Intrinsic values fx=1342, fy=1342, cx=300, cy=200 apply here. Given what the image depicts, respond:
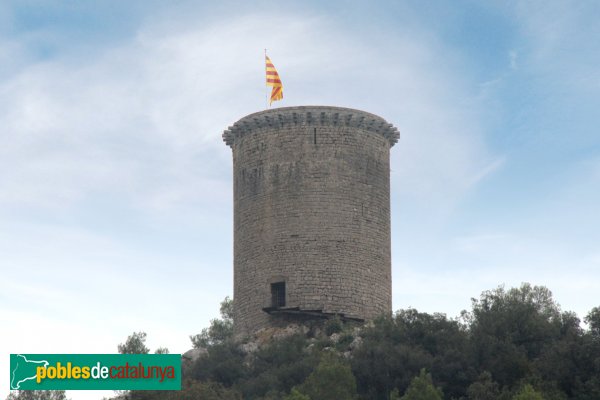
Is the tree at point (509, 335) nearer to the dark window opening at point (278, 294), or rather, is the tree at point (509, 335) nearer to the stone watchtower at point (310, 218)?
the stone watchtower at point (310, 218)

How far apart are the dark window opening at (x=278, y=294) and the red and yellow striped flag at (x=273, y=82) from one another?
8263 mm

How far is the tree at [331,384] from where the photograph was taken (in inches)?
1656

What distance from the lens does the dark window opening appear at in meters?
51.6

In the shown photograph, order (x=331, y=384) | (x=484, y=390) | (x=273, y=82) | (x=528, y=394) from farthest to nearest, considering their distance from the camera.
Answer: (x=273, y=82) → (x=484, y=390) → (x=331, y=384) → (x=528, y=394)

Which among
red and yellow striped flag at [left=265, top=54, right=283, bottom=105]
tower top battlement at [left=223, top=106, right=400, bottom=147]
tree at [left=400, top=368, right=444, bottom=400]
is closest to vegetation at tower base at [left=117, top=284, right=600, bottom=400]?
tree at [left=400, top=368, right=444, bottom=400]

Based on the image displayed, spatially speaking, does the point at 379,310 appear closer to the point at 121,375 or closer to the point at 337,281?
the point at 337,281

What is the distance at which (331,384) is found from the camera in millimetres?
42312

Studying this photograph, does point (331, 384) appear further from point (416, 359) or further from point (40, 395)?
point (40, 395)

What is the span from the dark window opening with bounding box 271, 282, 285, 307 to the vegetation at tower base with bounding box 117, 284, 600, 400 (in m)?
1.02

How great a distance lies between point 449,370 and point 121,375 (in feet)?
43.8

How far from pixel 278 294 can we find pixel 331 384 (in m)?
9.82

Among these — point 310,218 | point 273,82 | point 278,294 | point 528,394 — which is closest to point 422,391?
point 528,394

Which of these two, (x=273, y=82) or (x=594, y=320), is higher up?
(x=273, y=82)

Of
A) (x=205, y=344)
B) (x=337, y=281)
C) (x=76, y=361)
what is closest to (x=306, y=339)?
(x=337, y=281)
